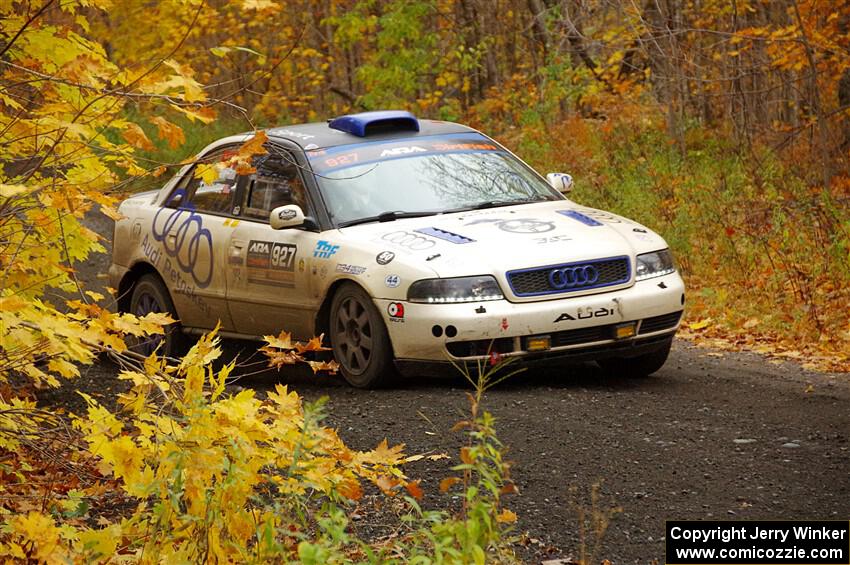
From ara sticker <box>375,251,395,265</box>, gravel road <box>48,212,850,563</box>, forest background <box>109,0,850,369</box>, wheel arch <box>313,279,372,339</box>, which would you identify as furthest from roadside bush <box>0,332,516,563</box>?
wheel arch <box>313,279,372,339</box>

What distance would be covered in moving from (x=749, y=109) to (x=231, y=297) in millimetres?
10327

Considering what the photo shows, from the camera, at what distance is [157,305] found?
33.1 ft

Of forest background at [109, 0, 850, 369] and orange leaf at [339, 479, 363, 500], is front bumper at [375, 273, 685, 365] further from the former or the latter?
orange leaf at [339, 479, 363, 500]

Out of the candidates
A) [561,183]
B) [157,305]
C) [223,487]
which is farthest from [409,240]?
[223,487]

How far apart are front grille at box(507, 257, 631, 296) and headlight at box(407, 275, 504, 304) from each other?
12 cm

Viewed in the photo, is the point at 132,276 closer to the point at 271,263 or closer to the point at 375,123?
the point at 271,263

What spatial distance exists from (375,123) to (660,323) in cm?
269

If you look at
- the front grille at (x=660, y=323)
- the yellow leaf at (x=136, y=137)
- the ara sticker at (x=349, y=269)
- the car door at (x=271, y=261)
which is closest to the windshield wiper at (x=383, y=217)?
the car door at (x=271, y=261)

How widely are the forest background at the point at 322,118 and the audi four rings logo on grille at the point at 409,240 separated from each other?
4.33 ft

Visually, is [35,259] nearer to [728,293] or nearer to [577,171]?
[728,293]

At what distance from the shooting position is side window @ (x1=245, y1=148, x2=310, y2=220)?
29.3 ft

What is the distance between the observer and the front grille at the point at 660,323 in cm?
799

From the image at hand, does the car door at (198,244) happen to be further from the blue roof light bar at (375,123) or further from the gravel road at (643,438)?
the gravel road at (643,438)

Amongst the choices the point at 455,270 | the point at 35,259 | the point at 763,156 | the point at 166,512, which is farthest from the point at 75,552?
the point at 763,156
